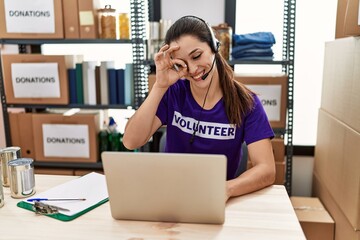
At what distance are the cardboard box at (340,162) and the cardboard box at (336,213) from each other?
0.13 feet

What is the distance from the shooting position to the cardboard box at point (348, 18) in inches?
70.7

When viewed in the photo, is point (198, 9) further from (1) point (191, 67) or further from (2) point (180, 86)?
(1) point (191, 67)

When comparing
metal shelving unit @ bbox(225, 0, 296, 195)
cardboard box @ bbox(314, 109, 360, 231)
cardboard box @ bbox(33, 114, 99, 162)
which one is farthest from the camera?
cardboard box @ bbox(33, 114, 99, 162)

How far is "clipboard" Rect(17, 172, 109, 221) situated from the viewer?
3.60ft

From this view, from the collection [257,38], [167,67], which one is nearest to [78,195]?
[167,67]

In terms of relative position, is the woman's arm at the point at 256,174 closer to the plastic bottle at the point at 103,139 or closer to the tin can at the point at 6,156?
the tin can at the point at 6,156

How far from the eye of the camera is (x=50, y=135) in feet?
8.36

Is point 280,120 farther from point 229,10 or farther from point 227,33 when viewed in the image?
point 229,10

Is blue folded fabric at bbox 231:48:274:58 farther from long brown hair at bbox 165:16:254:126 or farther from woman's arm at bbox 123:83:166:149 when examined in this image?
woman's arm at bbox 123:83:166:149

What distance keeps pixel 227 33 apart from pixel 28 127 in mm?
1469

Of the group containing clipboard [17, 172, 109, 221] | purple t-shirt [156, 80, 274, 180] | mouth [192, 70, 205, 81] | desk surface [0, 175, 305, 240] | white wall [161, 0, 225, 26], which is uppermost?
white wall [161, 0, 225, 26]

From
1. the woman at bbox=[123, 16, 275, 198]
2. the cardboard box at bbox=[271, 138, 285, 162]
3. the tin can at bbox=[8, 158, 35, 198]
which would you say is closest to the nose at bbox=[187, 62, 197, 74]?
the woman at bbox=[123, 16, 275, 198]

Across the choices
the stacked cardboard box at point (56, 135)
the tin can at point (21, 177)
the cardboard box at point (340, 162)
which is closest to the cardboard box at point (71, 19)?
the stacked cardboard box at point (56, 135)

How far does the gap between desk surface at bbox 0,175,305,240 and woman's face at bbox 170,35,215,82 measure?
0.52 meters
